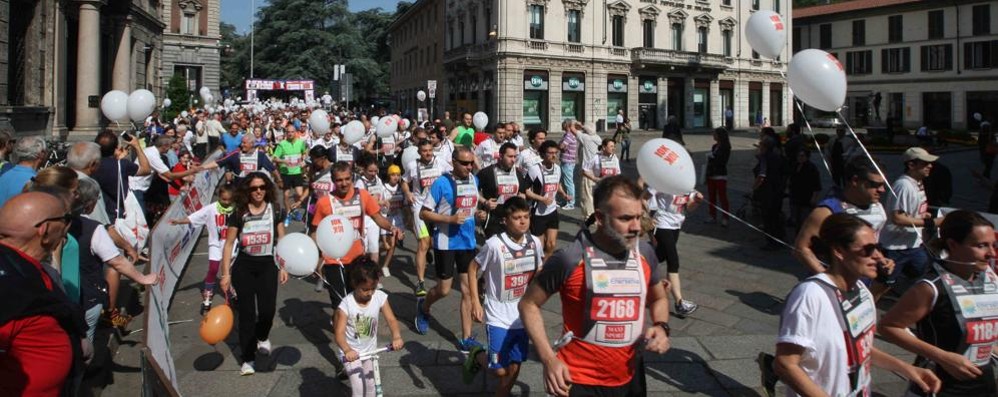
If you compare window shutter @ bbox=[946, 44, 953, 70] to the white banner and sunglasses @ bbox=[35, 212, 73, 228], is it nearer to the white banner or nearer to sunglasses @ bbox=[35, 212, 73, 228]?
the white banner

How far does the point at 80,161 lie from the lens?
19.9 feet

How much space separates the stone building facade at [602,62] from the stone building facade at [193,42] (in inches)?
694

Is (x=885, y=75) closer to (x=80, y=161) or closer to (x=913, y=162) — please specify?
(x=913, y=162)

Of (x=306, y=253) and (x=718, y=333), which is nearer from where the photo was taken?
(x=306, y=253)

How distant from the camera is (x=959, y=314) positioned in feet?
10.4

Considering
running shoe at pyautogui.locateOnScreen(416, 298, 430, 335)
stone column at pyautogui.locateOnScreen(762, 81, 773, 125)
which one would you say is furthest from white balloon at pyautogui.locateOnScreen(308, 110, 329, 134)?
stone column at pyautogui.locateOnScreen(762, 81, 773, 125)

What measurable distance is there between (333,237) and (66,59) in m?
21.2

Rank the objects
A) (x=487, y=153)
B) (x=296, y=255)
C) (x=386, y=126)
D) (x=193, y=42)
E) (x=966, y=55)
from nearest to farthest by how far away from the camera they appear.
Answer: (x=296, y=255) < (x=487, y=153) < (x=386, y=126) < (x=193, y=42) < (x=966, y=55)

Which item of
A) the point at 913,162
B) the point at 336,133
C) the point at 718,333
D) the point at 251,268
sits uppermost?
the point at 336,133

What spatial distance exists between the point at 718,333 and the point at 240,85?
70.4 metres

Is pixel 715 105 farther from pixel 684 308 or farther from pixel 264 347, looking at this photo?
pixel 264 347

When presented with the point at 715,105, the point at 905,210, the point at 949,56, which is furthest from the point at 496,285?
the point at 949,56

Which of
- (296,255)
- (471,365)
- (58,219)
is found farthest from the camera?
(296,255)

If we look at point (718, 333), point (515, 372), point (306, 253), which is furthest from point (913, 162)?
point (306, 253)
